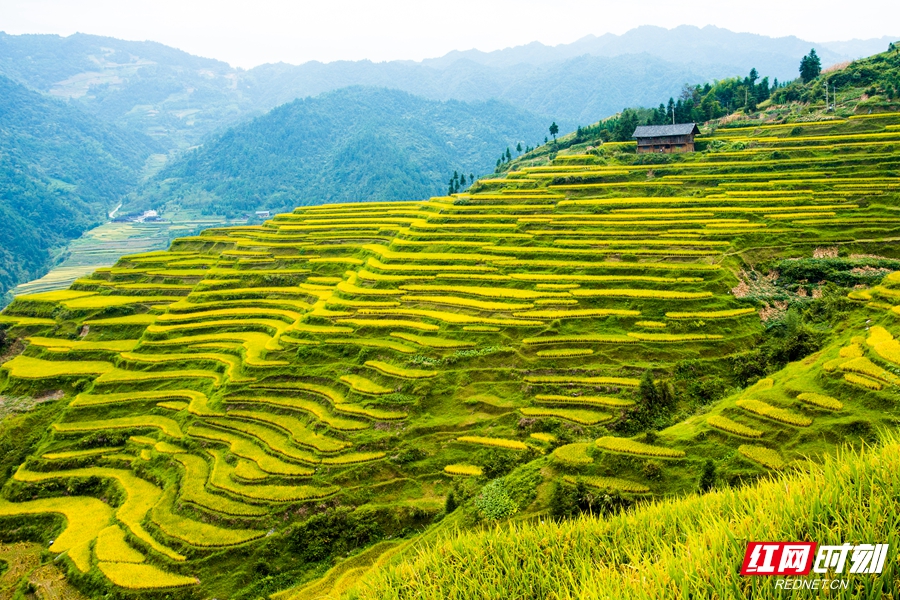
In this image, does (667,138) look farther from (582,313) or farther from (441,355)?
(441,355)

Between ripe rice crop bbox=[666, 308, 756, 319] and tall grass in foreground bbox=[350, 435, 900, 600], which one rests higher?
tall grass in foreground bbox=[350, 435, 900, 600]

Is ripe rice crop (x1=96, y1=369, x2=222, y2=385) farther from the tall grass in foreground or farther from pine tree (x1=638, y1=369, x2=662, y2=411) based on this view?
the tall grass in foreground

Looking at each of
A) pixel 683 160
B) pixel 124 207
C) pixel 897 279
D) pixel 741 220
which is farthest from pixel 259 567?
pixel 124 207

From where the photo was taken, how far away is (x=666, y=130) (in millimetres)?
54281

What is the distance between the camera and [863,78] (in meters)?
59.8

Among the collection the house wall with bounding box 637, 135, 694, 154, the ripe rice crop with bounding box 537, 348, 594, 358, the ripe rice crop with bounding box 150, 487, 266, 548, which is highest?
the house wall with bounding box 637, 135, 694, 154

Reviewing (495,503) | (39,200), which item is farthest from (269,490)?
(39,200)

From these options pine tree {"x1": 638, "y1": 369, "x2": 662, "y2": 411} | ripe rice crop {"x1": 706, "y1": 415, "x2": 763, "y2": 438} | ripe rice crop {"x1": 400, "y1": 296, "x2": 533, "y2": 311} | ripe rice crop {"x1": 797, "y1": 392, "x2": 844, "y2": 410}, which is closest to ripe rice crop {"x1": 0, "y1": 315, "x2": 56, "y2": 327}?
ripe rice crop {"x1": 400, "y1": 296, "x2": 533, "y2": 311}

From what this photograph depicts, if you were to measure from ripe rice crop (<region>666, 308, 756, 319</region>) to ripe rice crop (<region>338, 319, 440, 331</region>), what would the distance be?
12.8 metres

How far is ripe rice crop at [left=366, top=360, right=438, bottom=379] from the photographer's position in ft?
96.1

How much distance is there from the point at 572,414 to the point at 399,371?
922cm

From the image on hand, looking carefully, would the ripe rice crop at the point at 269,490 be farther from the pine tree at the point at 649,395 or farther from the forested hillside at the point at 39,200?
the forested hillside at the point at 39,200

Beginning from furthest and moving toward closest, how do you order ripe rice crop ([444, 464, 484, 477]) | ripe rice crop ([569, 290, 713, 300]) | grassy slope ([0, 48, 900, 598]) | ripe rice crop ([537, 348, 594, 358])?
ripe rice crop ([569, 290, 713, 300]) < ripe rice crop ([537, 348, 594, 358]) < ripe rice crop ([444, 464, 484, 477]) < grassy slope ([0, 48, 900, 598])

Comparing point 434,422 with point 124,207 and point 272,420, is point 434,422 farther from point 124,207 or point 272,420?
point 124,207
